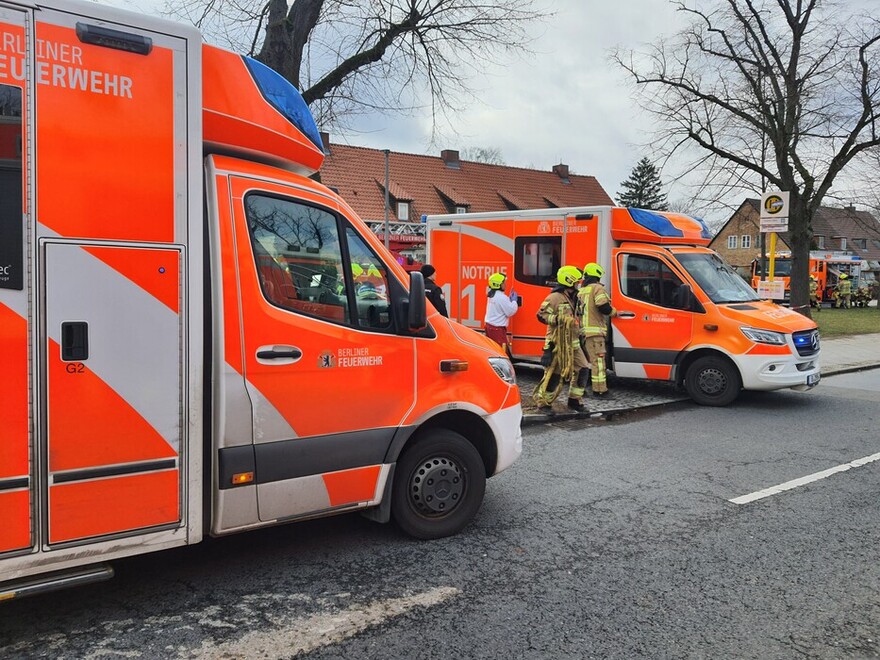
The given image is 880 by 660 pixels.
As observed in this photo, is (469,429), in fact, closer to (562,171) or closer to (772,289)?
(772,289)

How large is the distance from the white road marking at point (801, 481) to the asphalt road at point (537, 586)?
7 centimetres

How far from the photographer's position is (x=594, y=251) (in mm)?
10477

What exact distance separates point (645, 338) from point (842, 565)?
5.98 metres

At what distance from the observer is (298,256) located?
12.9ft

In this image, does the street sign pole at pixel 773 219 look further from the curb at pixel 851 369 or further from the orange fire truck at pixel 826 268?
the orange fire truck at pixel 826 268

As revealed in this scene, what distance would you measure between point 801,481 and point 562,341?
3062 millimetres

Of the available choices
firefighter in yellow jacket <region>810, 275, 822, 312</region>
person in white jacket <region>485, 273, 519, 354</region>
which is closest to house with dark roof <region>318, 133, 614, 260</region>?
firefighter in yellow jacket <region>810, 275, 822, 312</region>

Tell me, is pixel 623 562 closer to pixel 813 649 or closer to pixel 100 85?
pixel 813 649

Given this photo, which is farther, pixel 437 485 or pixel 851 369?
pixel 851 369

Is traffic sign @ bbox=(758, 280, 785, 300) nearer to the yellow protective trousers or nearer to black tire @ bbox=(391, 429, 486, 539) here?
the yellow protective trousers

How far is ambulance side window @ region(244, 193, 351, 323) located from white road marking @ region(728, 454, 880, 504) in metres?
3.63

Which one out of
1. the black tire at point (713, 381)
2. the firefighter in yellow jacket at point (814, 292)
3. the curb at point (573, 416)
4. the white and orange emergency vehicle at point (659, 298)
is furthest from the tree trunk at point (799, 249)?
the firefighter in yellow jacket at point (814, 292)

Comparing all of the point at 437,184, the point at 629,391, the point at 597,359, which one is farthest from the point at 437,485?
the point at 437,184

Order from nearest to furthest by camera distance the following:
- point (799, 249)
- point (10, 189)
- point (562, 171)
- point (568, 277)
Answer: point (10, 189) → point (568, 277) → point (799, 249) → point (562, 171)
